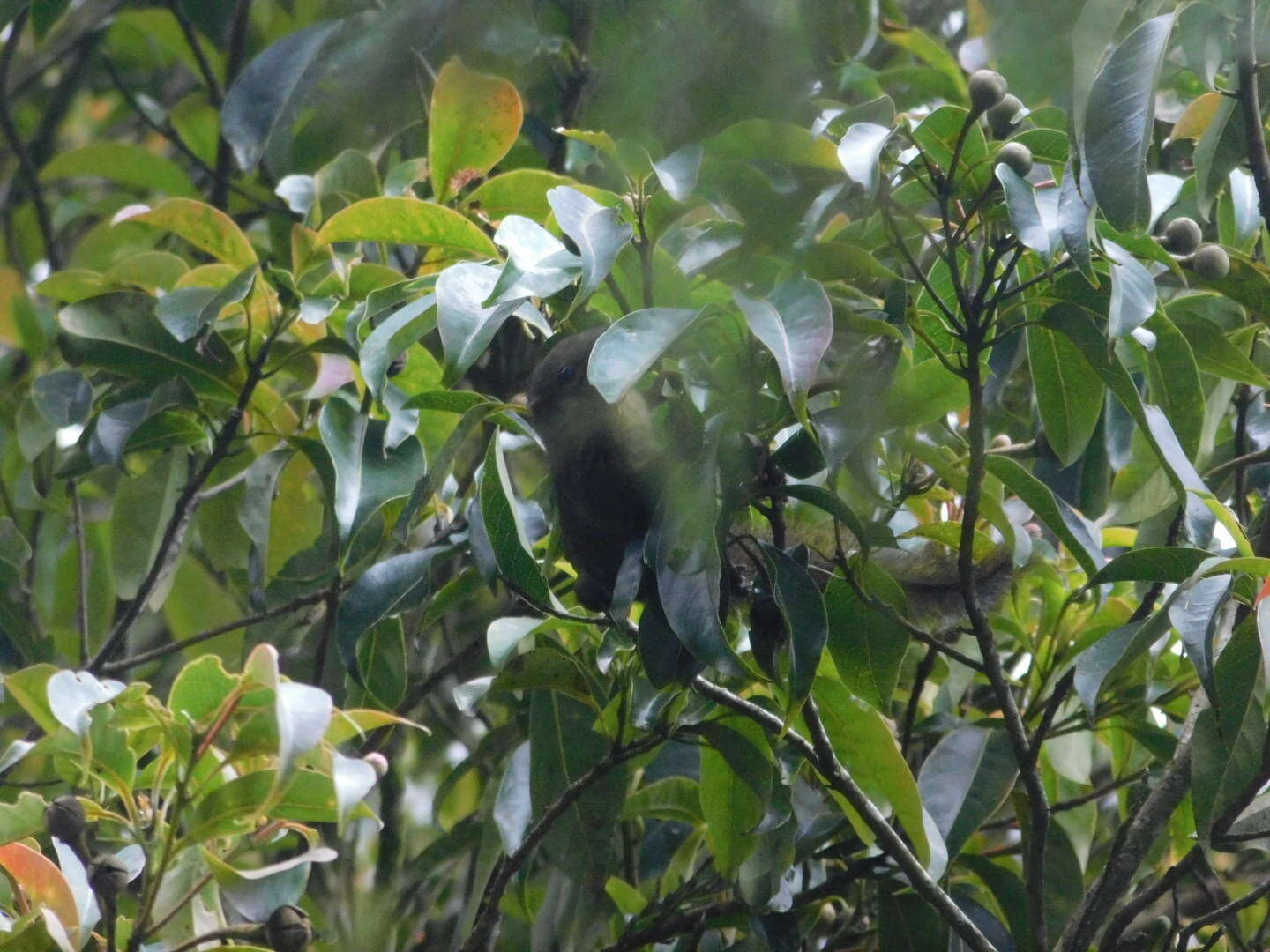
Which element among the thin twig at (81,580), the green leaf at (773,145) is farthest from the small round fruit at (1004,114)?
the thin twig at (81,580)

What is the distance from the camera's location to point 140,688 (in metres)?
0.93

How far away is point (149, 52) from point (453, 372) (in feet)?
6.23

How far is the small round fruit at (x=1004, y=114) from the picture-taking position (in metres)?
1.05

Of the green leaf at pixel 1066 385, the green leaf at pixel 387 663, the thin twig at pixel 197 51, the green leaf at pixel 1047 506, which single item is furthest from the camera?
the thin twig at pixel 197 51

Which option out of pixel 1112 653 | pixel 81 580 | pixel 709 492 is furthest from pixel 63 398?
pixel 1112 653

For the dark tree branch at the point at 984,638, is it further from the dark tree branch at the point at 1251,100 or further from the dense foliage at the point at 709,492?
the dark tree branch at the point at 1251,100

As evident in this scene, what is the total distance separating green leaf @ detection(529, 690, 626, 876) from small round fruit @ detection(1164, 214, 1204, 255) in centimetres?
70

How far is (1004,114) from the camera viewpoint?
3.46ft

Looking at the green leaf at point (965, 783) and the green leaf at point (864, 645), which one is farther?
the green leaf at point (965, 783)

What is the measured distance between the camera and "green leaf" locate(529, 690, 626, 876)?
1.31 metres

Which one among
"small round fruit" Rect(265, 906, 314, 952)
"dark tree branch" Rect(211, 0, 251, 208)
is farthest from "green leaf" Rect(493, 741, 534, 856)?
"dark tree branch" Rect(211, 0, 251, 208)

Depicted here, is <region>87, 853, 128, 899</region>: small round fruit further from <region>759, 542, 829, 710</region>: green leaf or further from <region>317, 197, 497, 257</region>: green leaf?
<region>317, 197, 497, 257</region>: green leaf

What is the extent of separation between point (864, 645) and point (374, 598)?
437 mm

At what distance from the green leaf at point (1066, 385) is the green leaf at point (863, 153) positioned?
12.2 inches
